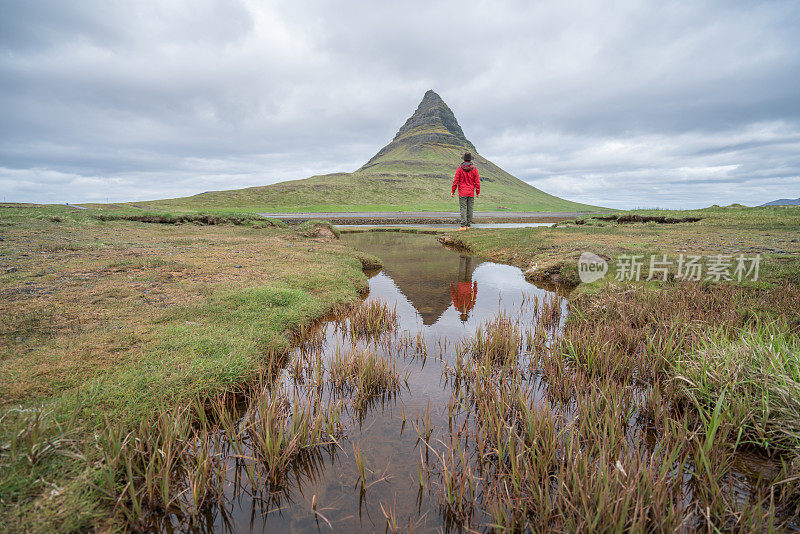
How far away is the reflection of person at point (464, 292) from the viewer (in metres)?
10.8

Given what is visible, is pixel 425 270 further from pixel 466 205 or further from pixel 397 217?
pixel 397 217

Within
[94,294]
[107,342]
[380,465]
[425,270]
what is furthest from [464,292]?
[94,294]

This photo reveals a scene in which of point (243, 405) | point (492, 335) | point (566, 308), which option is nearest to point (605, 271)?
point (566, 308)

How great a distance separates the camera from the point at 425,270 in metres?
16.9

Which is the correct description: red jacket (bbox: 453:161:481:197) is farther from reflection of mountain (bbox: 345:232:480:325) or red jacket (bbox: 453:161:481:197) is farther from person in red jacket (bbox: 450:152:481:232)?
reflection of mountain (bbox: 345:232:480:325)

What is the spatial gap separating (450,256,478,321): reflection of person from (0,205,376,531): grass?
3.71 m

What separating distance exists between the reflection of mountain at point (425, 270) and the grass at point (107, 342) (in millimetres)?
2450

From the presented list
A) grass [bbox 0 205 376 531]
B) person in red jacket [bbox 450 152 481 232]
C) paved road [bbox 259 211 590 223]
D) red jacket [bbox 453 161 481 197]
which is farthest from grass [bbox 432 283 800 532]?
paved road [bbox 259 211 590 223]

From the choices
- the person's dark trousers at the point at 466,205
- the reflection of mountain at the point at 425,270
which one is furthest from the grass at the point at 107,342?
the person's dark trousers at the point at 466,205

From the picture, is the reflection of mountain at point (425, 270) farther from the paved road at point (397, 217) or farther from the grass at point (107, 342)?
the paved road at point (397, 217)

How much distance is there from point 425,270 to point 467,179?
33.6 ft

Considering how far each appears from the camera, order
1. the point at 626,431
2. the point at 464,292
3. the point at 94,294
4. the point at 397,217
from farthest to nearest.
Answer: the point at 397,217 → the point at 464,292 → the point at 94,294 → the point at 626,431

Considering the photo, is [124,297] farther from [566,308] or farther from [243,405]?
[566,308]

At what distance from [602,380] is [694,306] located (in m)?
4.91
